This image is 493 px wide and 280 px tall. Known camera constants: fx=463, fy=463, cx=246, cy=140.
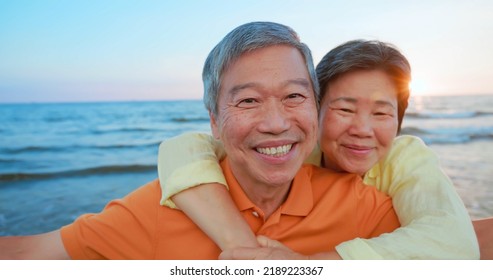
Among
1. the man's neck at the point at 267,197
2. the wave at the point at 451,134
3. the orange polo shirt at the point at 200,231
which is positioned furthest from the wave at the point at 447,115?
the man's neck at the point at 267,197

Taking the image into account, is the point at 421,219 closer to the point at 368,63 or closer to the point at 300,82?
the point at 300,82

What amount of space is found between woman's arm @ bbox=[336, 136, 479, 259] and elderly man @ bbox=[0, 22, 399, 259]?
5.3 inches

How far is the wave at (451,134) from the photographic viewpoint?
10.6 meters

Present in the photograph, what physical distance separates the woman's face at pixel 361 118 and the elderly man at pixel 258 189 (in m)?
0.21

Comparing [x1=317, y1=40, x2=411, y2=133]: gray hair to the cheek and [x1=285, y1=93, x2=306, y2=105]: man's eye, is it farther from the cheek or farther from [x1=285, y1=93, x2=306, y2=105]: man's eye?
[x1=285, y1=93, x2=306, y2=105]: man's eye

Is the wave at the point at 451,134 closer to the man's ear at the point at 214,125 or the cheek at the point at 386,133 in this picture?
the cheek at the point at 386,133

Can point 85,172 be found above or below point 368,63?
below

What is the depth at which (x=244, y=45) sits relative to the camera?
1.69 m

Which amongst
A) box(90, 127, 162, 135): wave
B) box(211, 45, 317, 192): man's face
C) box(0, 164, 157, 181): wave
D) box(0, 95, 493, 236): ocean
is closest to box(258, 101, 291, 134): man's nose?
box(211, 45, 317, 192): man's face

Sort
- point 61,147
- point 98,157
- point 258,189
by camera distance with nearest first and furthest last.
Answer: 1. point 258,189
2. point 98,157
3. point 61,147

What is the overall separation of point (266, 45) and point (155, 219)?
0.80 meters

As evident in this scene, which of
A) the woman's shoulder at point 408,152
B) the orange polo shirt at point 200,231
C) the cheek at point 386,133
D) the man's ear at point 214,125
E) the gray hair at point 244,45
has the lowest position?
the orange polo shirt at point 200,231

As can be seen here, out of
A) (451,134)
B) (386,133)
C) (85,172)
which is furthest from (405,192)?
(451,134)

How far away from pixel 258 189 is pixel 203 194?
24cm
